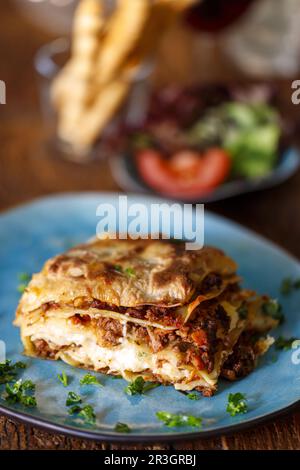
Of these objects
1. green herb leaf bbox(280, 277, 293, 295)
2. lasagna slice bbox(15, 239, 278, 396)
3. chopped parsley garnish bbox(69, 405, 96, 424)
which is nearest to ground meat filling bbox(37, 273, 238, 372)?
lasagna slice bbox(15, 239, 278, 396)

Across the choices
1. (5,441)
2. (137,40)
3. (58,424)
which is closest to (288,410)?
(58,424)

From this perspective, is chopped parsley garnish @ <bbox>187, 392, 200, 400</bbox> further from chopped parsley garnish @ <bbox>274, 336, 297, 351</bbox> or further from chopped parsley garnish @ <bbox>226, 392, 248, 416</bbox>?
chopped parsley garnish @ <bbox>274, 336, 297, 351</bbox>

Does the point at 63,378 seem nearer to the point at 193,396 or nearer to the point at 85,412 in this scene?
the point at 85,412

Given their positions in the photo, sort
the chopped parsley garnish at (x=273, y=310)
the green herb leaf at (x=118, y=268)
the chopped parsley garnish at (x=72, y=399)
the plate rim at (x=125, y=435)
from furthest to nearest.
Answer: the chopped parsley garnish at (x=273, y=310), the green herb leaf at (x=118, y=268), the chopped parsley garnish at (x=72, y=399), the plate rim at (x=125, y=435)

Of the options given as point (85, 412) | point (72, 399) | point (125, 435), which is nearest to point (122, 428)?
point (125, 435)

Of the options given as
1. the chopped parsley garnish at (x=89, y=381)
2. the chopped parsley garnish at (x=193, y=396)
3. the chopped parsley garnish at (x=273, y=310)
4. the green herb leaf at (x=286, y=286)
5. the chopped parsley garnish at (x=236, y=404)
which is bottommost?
the chopped parsley garnish at (x=236, y=404)

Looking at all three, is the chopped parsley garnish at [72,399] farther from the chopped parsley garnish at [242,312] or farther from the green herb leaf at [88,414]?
the chopped parsley garnish at [242,312]

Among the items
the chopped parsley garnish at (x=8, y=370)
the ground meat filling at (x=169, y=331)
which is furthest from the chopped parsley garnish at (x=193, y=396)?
the chopped parsley garnish at (x=8, y=370)
